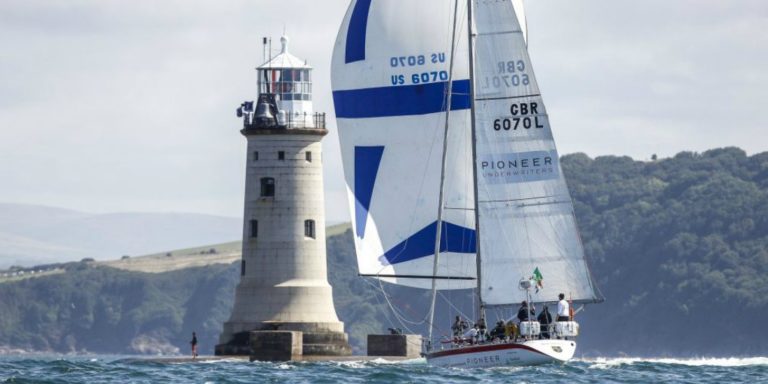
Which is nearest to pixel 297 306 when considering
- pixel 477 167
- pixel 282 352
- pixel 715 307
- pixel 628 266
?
pixel 282 352

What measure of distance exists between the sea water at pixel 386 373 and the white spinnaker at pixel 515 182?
7.17ft

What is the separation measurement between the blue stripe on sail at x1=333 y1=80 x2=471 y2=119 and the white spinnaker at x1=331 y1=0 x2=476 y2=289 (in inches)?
1.1

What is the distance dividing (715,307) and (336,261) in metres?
38.9

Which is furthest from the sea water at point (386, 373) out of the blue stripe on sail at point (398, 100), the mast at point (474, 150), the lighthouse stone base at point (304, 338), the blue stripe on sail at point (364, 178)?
the blue stripe on sail at point (398, 100)

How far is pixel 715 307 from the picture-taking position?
130 m

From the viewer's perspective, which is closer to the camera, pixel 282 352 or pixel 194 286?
pixel 282 352

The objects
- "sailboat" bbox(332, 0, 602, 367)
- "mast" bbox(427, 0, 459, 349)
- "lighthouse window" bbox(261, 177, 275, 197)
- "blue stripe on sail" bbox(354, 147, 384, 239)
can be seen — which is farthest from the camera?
"lighthouse window" bbox(261, 177, 275, 197)

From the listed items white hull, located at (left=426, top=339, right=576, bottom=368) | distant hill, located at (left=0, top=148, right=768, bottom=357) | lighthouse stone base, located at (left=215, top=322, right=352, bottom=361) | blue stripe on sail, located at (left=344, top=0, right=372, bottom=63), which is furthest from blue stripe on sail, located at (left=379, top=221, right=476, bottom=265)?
distant hill, located at (left=0, top=148, right=768, bottom=357)

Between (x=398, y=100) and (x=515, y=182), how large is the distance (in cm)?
733

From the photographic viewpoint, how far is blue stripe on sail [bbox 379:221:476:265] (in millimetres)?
50719

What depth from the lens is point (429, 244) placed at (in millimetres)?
51344

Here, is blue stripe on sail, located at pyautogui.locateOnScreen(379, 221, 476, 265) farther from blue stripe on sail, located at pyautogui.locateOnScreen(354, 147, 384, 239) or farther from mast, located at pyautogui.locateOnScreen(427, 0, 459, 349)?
blue stripe on sail, located at pyautogui.locateOnScreen(354, 147, 384, 239)

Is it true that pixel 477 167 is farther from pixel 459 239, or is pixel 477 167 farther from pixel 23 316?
pixel 23 316

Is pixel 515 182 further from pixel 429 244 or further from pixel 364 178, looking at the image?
pixel 364 178
